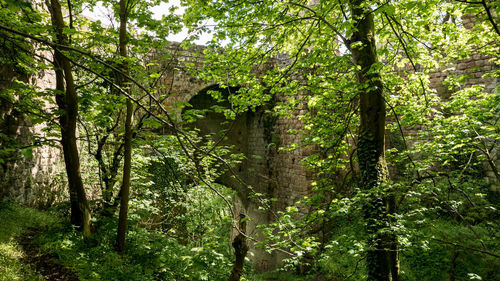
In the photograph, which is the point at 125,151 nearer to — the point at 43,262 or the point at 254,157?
the point at 43,262

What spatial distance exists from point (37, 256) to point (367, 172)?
4.25 m

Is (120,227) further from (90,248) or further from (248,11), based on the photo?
(248,11)

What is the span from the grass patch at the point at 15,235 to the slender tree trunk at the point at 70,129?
633 mm

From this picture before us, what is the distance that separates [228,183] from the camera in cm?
1099

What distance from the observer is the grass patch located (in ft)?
8.68

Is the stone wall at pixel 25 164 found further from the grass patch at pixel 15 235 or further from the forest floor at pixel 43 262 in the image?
the forest floor at pixel 43 262

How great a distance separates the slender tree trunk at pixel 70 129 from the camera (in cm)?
327

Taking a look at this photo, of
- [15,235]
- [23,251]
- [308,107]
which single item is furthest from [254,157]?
[23,251]

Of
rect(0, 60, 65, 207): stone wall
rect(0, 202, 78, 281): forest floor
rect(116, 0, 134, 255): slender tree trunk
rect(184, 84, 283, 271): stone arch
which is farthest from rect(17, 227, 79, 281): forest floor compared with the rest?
rect(184, 84, 283, 271): stone arch

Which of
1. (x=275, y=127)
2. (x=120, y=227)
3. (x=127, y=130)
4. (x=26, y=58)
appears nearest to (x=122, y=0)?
(x=26, y=58)

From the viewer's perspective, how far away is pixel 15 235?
3.42 m

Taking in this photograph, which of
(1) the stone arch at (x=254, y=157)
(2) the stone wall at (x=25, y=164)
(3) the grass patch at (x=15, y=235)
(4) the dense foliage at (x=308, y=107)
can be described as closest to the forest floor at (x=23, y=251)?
(3) the grass patch at (x=15, y=235)

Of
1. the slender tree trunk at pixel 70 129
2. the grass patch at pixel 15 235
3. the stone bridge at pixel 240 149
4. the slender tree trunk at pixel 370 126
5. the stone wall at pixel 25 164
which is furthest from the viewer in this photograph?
the stone bridge at pixel 240 149

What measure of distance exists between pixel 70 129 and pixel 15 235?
4.94 feet
